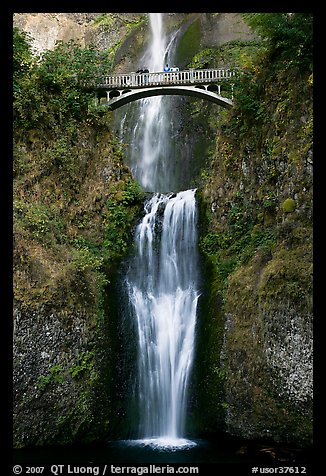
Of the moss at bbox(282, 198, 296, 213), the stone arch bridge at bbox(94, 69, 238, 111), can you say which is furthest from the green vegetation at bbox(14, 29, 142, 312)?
the moss at bbox(282, 198, 296, 213)

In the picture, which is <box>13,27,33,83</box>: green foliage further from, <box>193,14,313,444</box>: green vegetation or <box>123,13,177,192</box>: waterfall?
<box>123,13,177,192</box>: waterfall

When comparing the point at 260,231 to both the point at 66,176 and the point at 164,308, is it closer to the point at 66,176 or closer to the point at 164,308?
the point at 164,308

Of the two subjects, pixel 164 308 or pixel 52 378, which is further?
pixel 164 308

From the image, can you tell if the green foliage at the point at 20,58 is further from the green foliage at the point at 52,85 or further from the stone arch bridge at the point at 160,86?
the stone arch bridge at the point at 160,86

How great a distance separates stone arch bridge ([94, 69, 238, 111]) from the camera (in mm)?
15477

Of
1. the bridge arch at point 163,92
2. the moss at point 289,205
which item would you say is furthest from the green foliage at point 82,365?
the bridge arch at point 163,92

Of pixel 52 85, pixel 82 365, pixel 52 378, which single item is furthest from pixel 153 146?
pixel 52 378

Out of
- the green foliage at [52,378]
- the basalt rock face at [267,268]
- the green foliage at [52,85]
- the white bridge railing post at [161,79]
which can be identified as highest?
the white bridge railing post at [161,79]

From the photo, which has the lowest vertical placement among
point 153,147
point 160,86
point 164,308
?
point 164,308

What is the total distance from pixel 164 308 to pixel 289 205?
4468 millimetres

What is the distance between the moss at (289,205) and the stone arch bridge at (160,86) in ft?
21.8

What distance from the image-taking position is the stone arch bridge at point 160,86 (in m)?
15.5

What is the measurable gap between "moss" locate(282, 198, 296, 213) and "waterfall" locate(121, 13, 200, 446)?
136 inches

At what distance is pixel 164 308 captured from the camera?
38.6ft
